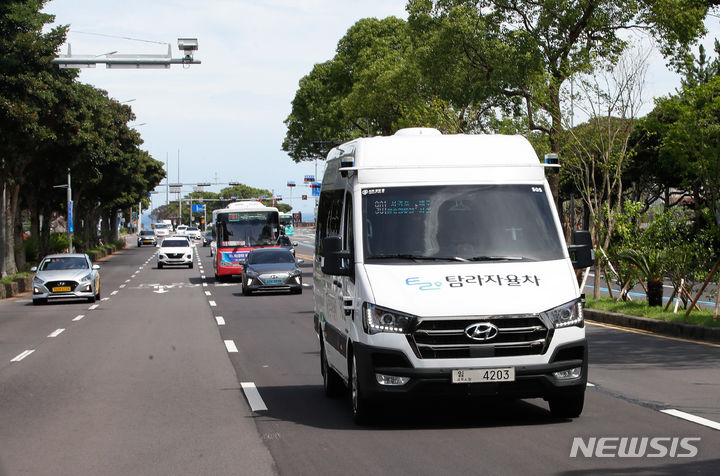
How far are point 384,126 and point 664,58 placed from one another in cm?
2219

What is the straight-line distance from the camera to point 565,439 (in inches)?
315

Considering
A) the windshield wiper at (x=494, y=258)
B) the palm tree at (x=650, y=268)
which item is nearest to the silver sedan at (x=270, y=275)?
the palm tree at (x=650, y=268)

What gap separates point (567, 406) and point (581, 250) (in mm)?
1381

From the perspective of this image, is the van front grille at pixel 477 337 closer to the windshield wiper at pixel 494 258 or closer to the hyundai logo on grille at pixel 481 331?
the hyundai logo on grille at pixel 481 331

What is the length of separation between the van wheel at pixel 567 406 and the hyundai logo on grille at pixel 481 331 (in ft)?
3.27

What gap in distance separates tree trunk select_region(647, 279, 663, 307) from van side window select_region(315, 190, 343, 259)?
1050cm

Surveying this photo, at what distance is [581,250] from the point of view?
29.8 ft

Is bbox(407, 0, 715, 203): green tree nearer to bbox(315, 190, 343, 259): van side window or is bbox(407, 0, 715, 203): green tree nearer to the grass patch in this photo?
the grass patch

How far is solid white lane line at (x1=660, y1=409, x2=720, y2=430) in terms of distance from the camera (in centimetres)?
843

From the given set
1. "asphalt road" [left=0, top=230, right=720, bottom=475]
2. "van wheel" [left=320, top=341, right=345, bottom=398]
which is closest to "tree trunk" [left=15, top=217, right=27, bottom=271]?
"asphalt road" [left=0, top=230, right=720, bottom=475]

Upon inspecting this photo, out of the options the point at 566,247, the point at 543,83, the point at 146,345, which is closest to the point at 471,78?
Result: the point at 543,83

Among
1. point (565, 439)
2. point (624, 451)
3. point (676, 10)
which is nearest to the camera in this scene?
point (624, 451)

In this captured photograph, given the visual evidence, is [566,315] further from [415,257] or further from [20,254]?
[20,254]

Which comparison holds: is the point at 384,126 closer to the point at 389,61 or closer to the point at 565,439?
the point at 389,61
